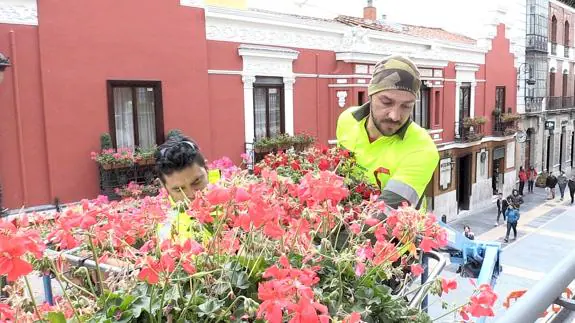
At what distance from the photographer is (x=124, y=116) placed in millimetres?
8938

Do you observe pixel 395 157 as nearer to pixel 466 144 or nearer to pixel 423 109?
pixel 423 109

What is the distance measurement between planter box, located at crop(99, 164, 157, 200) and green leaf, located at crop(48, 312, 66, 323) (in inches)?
306

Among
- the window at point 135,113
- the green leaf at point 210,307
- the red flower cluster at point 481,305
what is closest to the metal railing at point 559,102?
the window at point 135,113

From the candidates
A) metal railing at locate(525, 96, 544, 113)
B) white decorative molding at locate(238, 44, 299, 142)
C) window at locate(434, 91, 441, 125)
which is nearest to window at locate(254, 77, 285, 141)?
white decorative molding at locate(238, 44, 299, 142)

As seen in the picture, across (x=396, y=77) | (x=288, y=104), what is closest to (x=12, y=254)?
(x=396, y=77)

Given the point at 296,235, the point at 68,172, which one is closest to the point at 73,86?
the point at 68,172

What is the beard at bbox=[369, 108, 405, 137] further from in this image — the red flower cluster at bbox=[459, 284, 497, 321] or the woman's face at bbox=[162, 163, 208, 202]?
the red flower cluster at bbox=[459, 284, 497, 321]

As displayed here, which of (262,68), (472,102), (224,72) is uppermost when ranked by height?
(262,68)

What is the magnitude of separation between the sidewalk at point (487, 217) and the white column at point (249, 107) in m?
8.20

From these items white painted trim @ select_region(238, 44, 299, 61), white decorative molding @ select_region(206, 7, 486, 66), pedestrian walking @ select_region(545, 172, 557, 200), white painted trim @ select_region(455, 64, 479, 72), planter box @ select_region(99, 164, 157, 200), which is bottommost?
pedestrian walking @ select_region(545, 172, 557, 200)

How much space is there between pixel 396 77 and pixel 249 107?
27.8 ft

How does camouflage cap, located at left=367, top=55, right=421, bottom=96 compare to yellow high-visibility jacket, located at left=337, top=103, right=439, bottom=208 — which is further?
camouflage cap, located at left=367, top=55, right=421, bottom=96

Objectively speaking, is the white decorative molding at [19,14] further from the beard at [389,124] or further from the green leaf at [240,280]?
the green leaf at [240,280]

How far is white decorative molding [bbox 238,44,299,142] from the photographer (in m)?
10.6
